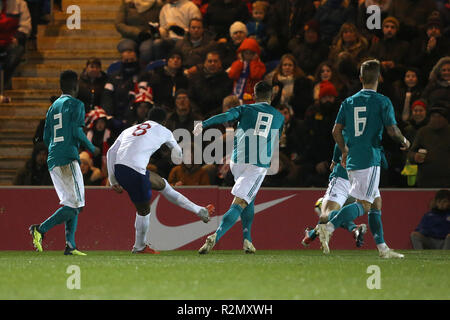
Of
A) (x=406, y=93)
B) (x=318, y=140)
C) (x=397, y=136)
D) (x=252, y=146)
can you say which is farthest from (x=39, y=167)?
(x=397, y=136)

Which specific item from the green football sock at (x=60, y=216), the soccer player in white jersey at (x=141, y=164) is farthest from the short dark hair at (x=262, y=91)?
the green football sock at (x=60, y=216)

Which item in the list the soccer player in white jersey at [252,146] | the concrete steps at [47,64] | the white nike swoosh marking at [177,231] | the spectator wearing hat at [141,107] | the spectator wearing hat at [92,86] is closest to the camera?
the soccer player in white jersey at [252,146]

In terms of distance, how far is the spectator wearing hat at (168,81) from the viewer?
626 inches

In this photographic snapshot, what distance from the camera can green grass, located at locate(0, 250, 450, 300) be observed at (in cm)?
743

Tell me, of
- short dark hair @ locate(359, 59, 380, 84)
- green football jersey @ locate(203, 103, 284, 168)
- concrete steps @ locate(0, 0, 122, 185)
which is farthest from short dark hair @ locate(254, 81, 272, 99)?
concrete steps @ locate(0, 0, 122, 185)

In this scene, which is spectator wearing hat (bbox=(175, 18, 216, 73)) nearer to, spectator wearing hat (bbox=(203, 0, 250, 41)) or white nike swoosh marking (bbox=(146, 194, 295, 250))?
spectator wearing hat (bbox=(203, 0, 250, 41))

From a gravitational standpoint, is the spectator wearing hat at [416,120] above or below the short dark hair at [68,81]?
below

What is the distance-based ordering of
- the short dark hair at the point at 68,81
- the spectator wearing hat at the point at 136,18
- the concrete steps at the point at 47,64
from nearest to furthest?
the short dark hair at the point at 68,81, the concrete steps at the point at 47,64, the spectator wearing hat at the point at 136,18

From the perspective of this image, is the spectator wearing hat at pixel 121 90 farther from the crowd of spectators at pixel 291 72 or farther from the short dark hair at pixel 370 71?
the short dark hair at pixel 370 71

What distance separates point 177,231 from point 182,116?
2.02 metres

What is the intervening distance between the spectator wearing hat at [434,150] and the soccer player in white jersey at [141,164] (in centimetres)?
360

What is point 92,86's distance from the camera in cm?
1652

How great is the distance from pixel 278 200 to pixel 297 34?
4035mm

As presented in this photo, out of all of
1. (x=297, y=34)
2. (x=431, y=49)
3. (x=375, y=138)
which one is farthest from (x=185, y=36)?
(x=375, y=138)
